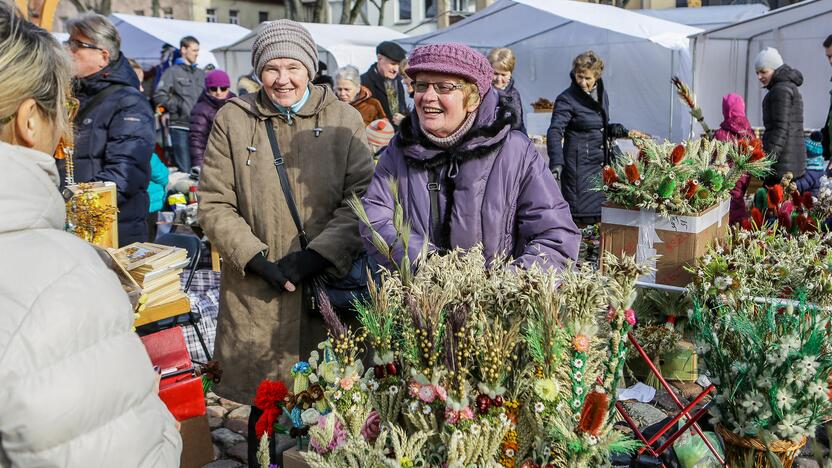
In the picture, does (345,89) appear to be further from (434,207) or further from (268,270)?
(434,207)

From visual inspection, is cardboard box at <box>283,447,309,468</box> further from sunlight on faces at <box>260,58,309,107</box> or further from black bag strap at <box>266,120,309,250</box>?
sunlight on faces at <box>260,58,309,107</box>

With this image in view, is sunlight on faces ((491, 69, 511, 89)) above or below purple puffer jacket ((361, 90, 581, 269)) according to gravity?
above

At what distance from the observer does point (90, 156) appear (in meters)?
3.89

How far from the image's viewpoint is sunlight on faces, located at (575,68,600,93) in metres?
5.86

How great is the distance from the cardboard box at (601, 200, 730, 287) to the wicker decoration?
1318mm

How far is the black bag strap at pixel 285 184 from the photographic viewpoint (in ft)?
10.4

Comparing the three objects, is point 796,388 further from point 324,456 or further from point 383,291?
point 324,456

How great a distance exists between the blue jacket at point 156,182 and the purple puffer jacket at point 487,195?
3.13 m

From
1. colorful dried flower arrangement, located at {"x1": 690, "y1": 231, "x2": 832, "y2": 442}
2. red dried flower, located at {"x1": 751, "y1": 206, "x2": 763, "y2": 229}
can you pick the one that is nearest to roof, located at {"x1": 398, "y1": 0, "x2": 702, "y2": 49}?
red dried flower, located at {"x1": 751, "y1": 206, "x2": 763, "y2": 229}

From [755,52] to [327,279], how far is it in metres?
11.5

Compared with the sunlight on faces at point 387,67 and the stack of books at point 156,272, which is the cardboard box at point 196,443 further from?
the sunlight on faces at point 387,67

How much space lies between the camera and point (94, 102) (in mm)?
3861

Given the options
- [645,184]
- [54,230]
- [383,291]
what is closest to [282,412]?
[383,291]

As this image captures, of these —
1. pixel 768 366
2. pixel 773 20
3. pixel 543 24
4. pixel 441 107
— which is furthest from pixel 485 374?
pixel 543 24
